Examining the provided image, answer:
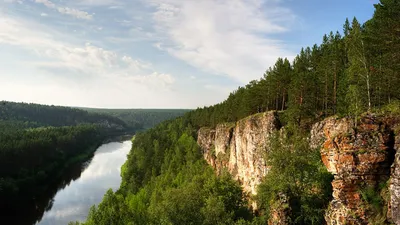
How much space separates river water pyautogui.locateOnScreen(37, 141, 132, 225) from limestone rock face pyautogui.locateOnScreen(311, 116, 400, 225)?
47.4 meters

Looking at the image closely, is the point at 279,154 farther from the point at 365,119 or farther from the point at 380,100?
the point at 380,100

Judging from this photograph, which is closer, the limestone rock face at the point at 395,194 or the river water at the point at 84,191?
the limestone rock face at the point at 395,194

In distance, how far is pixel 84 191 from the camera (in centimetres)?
7412

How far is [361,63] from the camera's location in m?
29.5

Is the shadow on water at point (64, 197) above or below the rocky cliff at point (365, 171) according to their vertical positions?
below

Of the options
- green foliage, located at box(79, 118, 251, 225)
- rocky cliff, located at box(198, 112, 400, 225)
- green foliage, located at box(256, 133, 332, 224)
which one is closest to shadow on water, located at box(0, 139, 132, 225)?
green foliage, located at box(79, 118, 251, 225)

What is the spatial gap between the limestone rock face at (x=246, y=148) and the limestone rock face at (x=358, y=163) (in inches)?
532

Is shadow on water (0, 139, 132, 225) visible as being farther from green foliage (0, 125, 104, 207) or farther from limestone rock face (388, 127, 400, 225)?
limestone rock face (388, 127, 400, 225)

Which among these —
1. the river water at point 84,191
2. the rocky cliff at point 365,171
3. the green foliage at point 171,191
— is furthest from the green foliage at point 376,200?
the river water at point 84,191

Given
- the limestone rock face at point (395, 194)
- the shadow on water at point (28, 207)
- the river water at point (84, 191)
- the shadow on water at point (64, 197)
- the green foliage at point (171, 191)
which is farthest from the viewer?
the river water at point (84, 191)

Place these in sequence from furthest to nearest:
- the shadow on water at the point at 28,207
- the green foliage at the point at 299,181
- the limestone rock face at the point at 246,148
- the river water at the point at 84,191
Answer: the river water at the point at 84,191 → the shadow on water at the point at 28,207 → the limestone rock face at the point at 246,148 → the green foliage at the point at 299,181

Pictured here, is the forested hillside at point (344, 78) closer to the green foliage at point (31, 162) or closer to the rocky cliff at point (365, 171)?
the rocky cliff at point (365, 171)

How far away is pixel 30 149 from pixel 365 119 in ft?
291

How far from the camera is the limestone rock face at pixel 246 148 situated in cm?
3725
